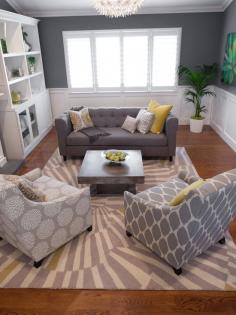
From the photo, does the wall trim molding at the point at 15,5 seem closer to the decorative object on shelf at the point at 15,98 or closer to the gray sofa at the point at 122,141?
the decorative object on shelf at the point at 15,98

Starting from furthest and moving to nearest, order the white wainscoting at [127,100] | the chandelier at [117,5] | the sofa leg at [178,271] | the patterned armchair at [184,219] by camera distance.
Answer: the white wainscoting at [127,100] → the chandelier at [117,5] → the sofa leg at [178,271] → the patterned armchair at [184,219]

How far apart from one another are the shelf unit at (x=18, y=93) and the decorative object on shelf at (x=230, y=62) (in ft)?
12.9

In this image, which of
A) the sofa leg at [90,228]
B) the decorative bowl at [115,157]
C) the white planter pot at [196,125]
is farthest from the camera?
the white planter pot at [196,125]

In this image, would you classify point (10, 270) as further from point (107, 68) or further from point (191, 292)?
point (107, 68)

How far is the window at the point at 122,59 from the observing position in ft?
18.3

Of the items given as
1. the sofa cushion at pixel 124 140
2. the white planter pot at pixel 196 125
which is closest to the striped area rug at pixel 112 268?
the sofa cushion at pixel 124 140

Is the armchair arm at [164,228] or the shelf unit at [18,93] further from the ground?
the shelf unit at [18,93]

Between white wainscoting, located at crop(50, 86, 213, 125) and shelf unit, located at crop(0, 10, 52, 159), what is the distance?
0.63 meters

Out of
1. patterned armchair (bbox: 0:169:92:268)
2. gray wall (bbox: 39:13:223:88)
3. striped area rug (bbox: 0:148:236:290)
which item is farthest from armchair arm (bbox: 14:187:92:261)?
gray wall (bbox: 39:13:223:88)

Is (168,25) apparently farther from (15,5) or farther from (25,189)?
(25,189)

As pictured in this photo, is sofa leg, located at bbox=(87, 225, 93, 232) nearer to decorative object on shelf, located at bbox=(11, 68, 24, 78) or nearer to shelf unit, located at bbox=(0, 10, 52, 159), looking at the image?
shelf unit, located at bbox=(0, 10, 52, 159)

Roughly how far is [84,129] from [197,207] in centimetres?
300

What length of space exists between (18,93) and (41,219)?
342 cm

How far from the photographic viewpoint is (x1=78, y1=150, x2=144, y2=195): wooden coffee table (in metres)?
3.00
